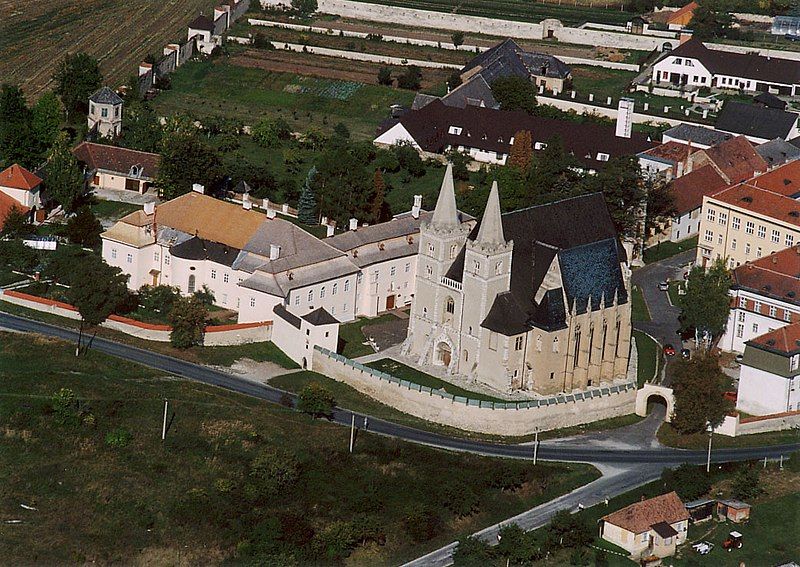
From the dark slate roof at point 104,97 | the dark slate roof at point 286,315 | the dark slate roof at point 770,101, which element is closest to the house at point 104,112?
the dark slate roof at point 104,97

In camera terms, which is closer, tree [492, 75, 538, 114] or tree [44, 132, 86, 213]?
tree [44, 132, 86, 213]

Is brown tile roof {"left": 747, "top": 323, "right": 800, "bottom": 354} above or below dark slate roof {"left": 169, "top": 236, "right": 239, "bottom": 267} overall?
above

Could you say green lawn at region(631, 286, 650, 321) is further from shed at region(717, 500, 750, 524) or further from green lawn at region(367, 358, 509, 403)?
shed at region(717, 500, 750, 524)

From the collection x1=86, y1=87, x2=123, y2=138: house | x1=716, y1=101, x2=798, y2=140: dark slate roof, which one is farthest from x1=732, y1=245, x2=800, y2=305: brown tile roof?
x1=86, y1=87, x2=123, y2=138: house

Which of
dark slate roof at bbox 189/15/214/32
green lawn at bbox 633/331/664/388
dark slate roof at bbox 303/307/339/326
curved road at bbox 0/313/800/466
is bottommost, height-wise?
curved road at bbox 0/313/800/466

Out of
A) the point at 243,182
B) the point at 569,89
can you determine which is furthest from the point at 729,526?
the point at 569,89

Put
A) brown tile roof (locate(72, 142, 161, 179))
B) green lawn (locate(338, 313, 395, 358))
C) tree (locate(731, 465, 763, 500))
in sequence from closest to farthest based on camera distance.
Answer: tree (locate(731, 465, 763, 500)) < green lawn (locate(338, 313, 395, 358)) < brown tile roof (locate(72, 142, 161, 179))

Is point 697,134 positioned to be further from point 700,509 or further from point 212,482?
point 212,482

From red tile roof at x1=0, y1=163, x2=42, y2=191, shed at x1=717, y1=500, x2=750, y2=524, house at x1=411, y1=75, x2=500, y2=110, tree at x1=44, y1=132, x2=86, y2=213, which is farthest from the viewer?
house at x1=411, y1=75, x2=500, y2=110
